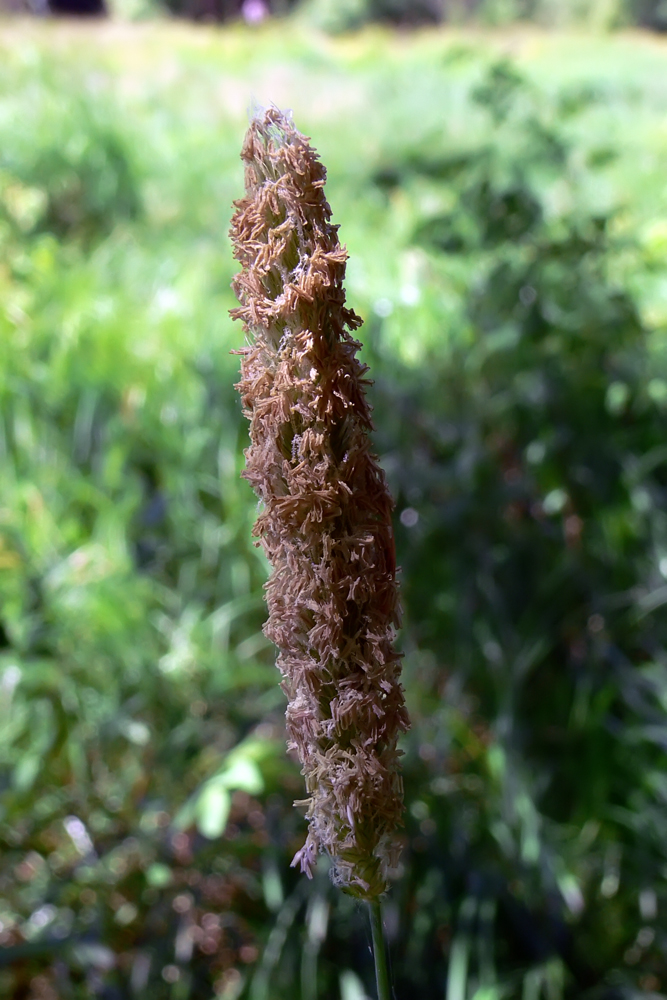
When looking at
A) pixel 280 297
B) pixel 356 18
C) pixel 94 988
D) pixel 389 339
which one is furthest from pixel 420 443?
pixel 356 18

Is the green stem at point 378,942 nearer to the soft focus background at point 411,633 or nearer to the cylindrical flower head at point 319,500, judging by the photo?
the cylindrical flower head at point 319,500

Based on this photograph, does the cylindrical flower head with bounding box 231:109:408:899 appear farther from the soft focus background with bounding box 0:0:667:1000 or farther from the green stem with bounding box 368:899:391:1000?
the soft focus background with bounding box 0:0:667:1000

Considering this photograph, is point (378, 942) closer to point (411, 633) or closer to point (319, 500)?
point (319, 500)

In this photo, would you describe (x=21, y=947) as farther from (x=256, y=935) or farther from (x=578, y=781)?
(x=578, y=781)

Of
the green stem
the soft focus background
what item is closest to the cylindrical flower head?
the green stem

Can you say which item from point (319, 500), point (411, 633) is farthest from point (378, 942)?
point (411, 633)

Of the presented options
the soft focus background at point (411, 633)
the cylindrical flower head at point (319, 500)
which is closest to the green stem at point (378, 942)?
the cylindrical flower head at point (319, 500)
